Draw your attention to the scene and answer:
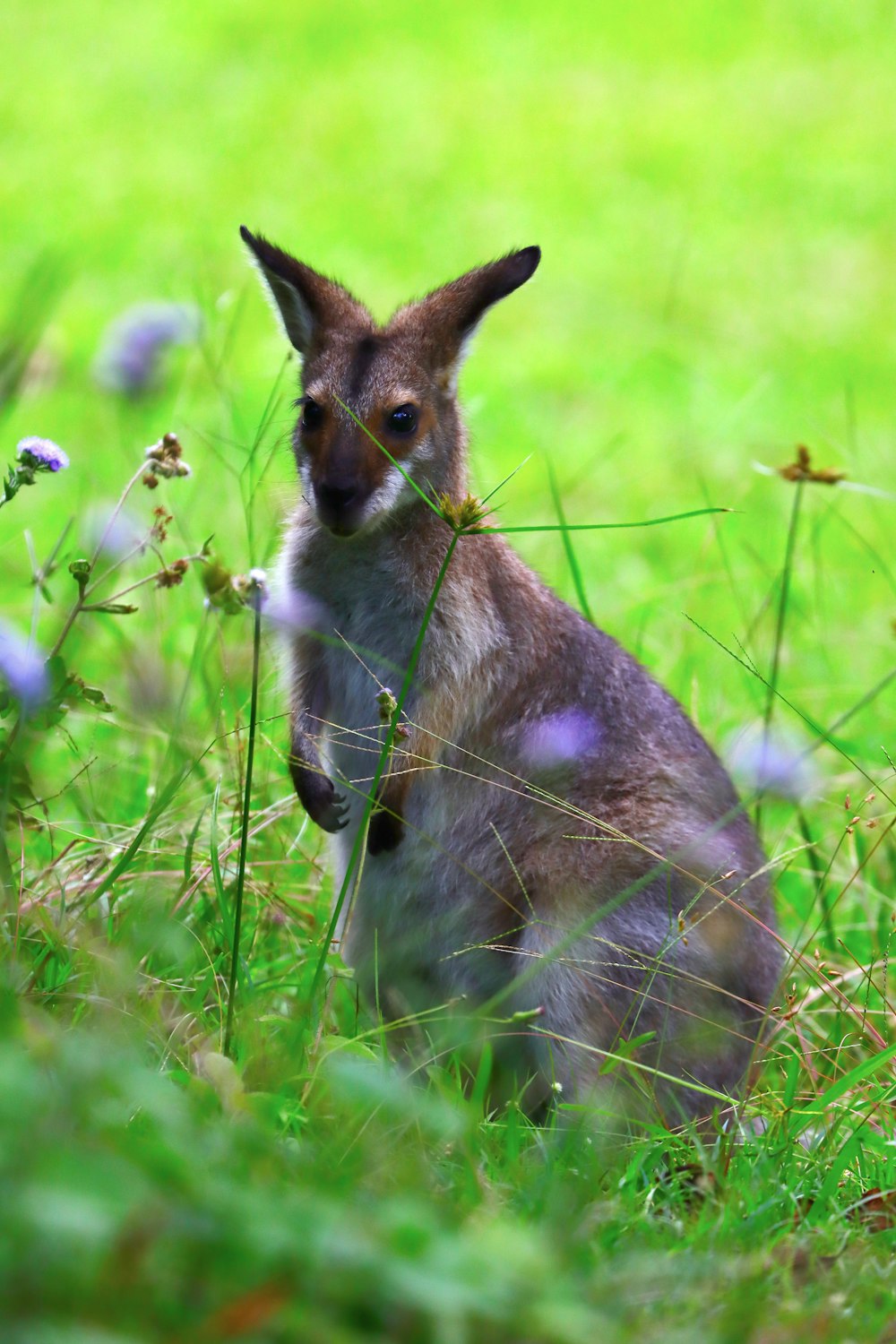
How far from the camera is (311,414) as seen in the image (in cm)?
374

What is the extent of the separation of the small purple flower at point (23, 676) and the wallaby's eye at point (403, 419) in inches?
48.1

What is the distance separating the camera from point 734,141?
44.5ft

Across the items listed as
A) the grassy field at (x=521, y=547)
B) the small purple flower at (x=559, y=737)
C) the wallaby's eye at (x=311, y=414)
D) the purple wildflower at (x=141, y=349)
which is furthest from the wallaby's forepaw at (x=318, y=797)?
the purple wildflower at (x=141, y=349)

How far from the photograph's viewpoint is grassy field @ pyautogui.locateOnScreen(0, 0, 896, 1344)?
166 centimetres

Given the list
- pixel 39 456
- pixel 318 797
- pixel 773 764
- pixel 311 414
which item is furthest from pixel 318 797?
pixel 773 764

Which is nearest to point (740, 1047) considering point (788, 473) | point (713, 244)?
point (788, 473)

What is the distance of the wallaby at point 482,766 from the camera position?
11.3 feet

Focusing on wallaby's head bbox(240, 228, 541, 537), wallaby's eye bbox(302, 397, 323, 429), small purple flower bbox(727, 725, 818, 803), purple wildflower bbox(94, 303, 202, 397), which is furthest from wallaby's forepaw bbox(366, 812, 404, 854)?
purple wildflower bbox(94, 303, 202, 397)

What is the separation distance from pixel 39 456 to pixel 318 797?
1170 mm

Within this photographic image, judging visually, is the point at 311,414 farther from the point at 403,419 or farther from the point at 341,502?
the point at 341,502

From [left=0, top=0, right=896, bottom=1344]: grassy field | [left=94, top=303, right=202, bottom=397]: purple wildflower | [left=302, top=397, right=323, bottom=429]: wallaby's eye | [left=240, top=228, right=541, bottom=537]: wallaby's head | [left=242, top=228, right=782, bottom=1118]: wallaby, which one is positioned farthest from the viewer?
[left=94, top=303, right=202, bottom=397]: purple wildflower

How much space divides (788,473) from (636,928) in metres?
1.18

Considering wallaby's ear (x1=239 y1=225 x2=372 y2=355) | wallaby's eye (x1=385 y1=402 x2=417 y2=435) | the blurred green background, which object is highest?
the blurred green background

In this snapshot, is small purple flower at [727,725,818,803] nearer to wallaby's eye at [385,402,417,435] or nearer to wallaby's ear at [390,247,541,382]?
wallaby's eye at [385,402,417,435]
